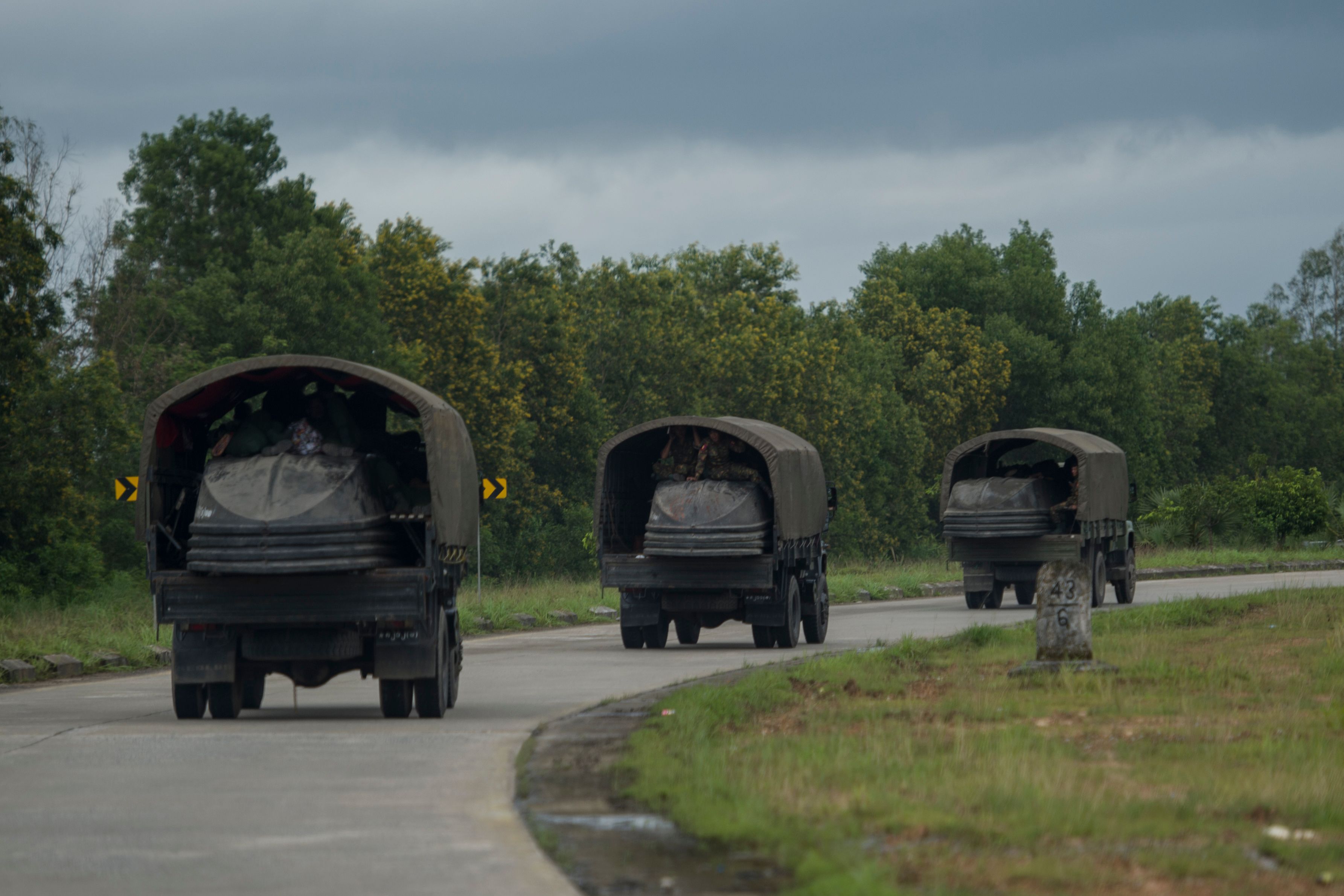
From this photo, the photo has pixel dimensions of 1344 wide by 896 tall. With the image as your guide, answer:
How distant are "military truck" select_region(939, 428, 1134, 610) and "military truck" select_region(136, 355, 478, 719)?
17.9 m

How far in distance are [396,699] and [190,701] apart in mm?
1744

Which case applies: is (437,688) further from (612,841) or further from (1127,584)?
(1127,584)

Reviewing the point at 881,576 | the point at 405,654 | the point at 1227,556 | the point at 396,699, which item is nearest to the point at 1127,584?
the point at 881,576

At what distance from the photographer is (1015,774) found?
1010 cm

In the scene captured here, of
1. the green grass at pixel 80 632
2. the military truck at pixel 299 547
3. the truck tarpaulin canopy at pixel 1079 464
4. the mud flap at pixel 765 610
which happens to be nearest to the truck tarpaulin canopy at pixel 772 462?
the mud flap at pixel 765 610

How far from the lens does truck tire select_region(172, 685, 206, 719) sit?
50.1ft

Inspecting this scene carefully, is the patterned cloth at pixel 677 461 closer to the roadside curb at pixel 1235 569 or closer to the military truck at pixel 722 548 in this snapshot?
the military truck at pixel 722 548

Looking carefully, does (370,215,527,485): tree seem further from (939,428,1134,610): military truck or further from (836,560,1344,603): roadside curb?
(939,428,1134,610): military truck

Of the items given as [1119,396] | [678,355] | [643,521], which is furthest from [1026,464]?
[1119,396]

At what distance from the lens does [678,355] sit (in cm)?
7250

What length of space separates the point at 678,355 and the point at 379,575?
58.2m

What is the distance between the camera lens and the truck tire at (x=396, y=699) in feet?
50.4

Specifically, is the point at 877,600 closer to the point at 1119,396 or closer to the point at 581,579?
the point at 581,579

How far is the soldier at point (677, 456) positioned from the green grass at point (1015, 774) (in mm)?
5923
